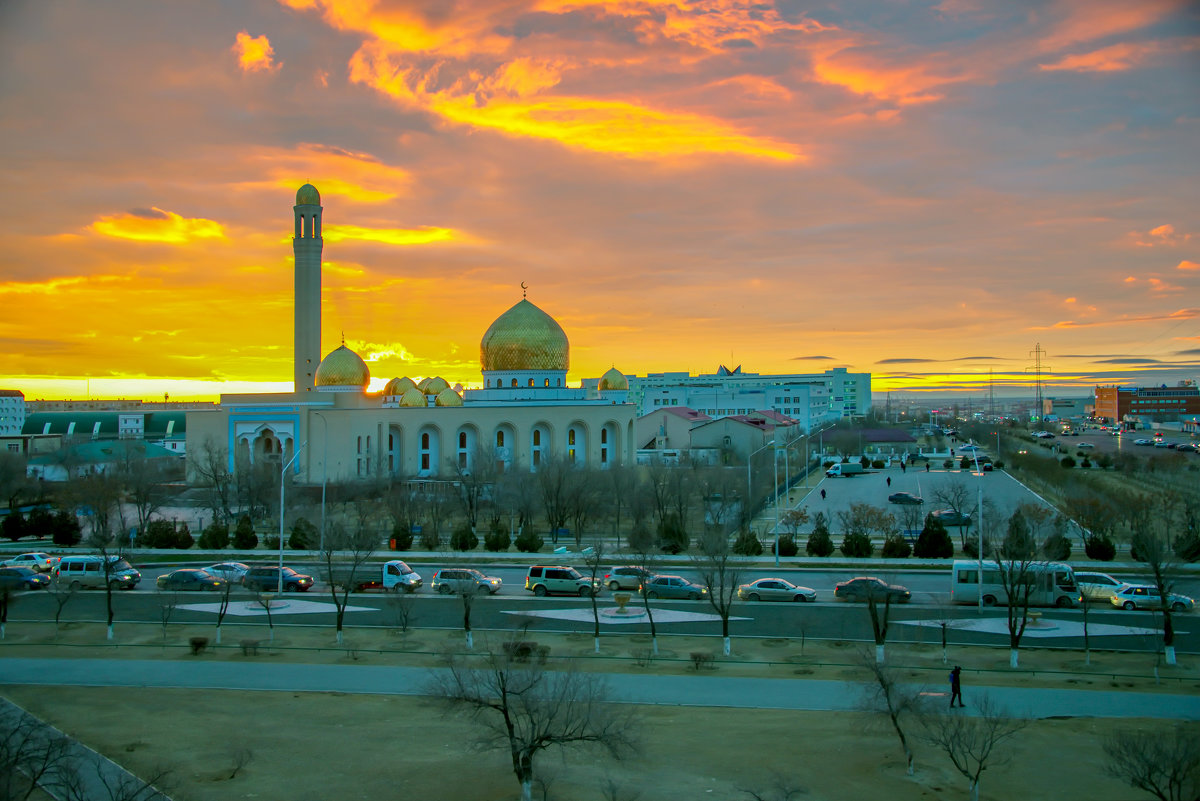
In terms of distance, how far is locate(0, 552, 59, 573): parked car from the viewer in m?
29.6

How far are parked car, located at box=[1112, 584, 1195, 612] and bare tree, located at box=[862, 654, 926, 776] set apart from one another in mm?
12118

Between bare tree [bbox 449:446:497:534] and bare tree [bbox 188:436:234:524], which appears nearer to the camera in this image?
bare tree [bbox 449:446:497:534]

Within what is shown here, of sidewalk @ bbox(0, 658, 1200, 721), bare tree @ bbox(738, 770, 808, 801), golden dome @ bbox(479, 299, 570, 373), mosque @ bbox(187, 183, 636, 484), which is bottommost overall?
bare tree @ bbox(738, 770, 808, 801)

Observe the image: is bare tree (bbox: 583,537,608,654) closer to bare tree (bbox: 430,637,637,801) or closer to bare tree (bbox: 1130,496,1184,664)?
bare tree (bbox: 430,637,637,801)

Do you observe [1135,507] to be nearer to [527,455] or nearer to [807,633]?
[807,633]

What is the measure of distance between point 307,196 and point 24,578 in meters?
37.2

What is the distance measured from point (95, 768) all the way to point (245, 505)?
1362 inches

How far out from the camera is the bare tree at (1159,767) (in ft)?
35.5

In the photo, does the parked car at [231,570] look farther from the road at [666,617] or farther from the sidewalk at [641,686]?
the sidewalk at [641,686]

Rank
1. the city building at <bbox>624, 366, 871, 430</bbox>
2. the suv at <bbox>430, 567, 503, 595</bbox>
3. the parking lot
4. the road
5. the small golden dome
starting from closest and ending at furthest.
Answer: the road
the suv at <bbox>430, 567, 503, 595</bbox>
the parking lot
the small golden dome
the city building at <bbox>624, 366, 871, 430</bbox>

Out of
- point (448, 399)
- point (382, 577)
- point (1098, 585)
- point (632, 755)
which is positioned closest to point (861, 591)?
point (1098, 585)

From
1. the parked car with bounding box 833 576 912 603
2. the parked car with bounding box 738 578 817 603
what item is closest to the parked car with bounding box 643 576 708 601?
the parked car with bounding box 738 578 817 603

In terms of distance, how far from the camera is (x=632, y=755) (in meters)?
13.7

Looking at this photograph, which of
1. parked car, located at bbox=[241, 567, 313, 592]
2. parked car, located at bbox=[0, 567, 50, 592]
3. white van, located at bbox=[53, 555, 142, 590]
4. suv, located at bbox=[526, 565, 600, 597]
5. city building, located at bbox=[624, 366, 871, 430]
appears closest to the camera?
suv, located at bbox=[526, 565, 600, 597]
